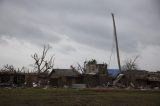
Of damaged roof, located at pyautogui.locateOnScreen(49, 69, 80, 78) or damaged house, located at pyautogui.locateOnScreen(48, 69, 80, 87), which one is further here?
damaged roof, located at pyautogui.locateOnScreen(49, 69, 80, 78)

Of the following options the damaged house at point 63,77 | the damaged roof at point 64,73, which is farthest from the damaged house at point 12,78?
the damaged roof at point 64,73

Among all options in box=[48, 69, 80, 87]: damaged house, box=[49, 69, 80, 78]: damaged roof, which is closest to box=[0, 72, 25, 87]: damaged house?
box=[48, 69, 80, 87]: damaged house

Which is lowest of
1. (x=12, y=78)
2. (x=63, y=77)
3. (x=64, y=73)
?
(x=12, y=78)

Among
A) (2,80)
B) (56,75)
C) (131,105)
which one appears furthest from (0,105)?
(56,75)

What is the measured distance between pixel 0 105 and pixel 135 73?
48.6m

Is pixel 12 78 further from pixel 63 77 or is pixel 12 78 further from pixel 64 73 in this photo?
pixel 64 73

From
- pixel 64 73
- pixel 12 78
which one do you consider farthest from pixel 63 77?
pixel 12 78

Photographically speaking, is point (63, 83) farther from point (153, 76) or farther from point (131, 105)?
point (131, 105)

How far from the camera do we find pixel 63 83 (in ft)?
194

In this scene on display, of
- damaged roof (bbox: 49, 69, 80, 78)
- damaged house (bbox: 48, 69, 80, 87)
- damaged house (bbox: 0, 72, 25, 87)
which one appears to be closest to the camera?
damaged house (bbox: 0, 72, 25, 87)

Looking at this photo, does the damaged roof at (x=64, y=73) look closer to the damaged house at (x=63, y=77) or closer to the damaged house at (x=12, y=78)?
A: the damaged house at (x=63, y=77)

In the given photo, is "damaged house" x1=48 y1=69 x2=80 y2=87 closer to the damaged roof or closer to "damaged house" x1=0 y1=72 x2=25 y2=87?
the damaged roof

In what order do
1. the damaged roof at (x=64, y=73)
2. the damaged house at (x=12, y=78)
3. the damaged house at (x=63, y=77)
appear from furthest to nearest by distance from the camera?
1. the damaged roof at (x=64, y=73)
2. the damaged house at (x=63, y=77)
3. the damaged house at (x=12, y=78)

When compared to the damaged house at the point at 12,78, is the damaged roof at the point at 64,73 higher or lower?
higher
